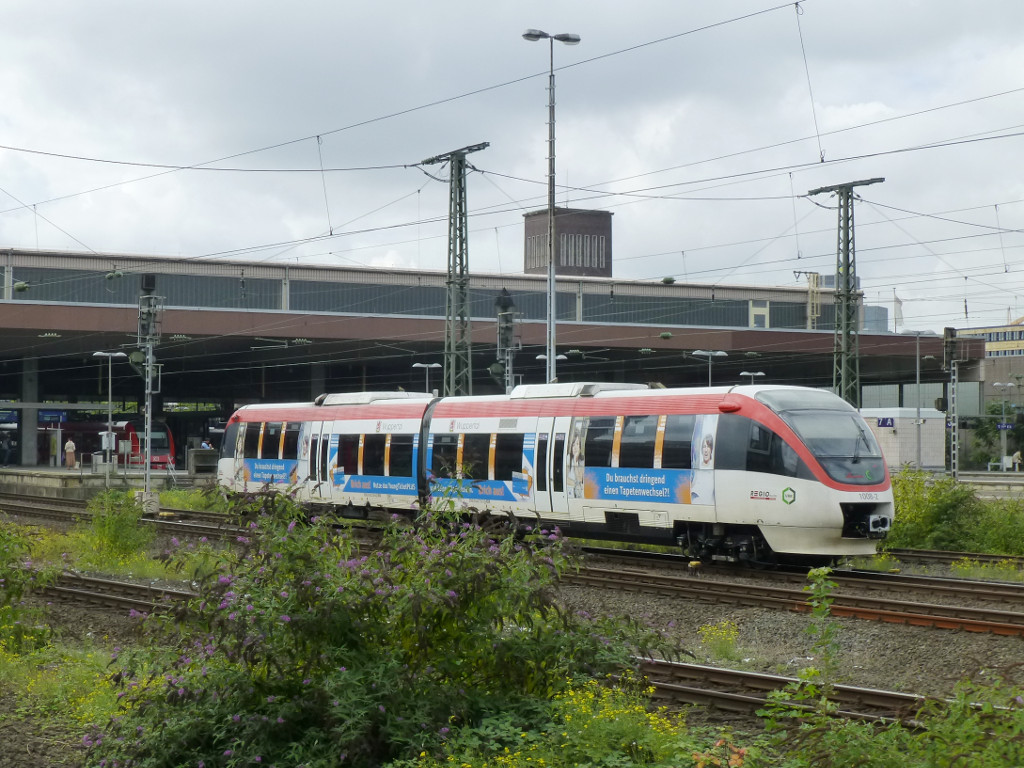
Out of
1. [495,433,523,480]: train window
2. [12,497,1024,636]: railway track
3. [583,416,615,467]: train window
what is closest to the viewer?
[12,497,1024,636]: railway track

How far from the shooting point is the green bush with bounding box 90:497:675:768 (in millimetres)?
7000

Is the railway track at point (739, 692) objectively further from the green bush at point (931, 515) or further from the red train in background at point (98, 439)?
the red train in background at point (98, 439)

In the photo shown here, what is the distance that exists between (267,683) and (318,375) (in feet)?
205

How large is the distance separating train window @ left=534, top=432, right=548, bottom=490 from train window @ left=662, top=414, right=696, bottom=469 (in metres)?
2.62

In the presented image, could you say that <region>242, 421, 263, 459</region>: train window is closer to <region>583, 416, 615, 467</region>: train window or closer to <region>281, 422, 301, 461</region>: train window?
<region>281, 422, 301, 461</region>: train window

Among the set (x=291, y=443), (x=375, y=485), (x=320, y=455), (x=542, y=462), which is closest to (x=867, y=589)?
(x=542, y=462)

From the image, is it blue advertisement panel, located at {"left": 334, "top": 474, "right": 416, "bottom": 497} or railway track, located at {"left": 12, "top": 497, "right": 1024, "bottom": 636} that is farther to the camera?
blue advertisement panel, located at {"left": 334, "top": 474, "right": 416, "bottom": 497}

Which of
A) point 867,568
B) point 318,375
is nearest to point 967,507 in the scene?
point 867,568

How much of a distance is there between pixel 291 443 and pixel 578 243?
135 metres

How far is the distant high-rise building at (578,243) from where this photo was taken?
517 feet

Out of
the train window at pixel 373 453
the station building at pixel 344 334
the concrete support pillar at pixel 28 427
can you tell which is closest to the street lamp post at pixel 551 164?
the train window at pixel 373 453

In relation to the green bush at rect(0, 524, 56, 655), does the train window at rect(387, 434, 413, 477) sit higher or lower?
higher

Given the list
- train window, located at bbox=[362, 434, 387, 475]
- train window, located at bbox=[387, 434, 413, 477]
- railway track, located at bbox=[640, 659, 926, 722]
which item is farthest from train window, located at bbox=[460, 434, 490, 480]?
railway track, located at bbox=[640, 659, 926, 722]

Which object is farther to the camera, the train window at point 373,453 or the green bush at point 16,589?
the train window at point 373,453
